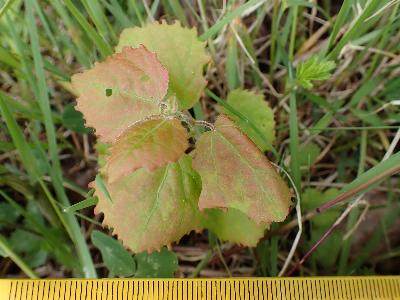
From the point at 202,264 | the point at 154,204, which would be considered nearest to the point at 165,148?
the point at 154,204

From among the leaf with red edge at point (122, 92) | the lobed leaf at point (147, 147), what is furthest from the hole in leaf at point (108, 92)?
the lobed leaf at point (147, 147)

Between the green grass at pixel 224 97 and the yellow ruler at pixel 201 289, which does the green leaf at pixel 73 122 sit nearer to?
the green grass at pixel 224 97

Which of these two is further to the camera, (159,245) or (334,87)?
(334,87)

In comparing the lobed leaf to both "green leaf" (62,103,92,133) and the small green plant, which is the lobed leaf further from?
"green leaf" (62,103,92,133)

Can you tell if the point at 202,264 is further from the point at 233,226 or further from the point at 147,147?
the point at 147,147

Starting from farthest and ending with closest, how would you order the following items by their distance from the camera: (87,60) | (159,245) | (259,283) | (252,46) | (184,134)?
(252,46) → (87,60) → (259,283) → (159,245) → (184,134)

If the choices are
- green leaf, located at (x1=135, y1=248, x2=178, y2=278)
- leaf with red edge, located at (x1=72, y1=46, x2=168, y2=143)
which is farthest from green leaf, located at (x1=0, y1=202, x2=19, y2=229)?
leaf with red edge, located at (x1=72, y1=46, x2=168, y2=143)

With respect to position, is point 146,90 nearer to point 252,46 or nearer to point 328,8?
point 252,46

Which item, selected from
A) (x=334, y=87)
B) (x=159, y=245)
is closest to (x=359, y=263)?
(x=334, y=87)

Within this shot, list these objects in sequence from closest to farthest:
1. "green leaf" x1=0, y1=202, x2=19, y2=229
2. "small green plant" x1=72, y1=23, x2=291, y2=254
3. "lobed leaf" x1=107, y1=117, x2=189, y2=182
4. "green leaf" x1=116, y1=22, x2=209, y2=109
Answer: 1. "lobed leaf" x1=107, y1=117, x2=189, y2=182
2. "small green plant" x1=72, y1=23, x2=291, y2=254
3. "green leaf" x1=116, y1=22, x2=209, y2=109
4. "green leaf" x1=0, y1=202, x2=19, y2=229
